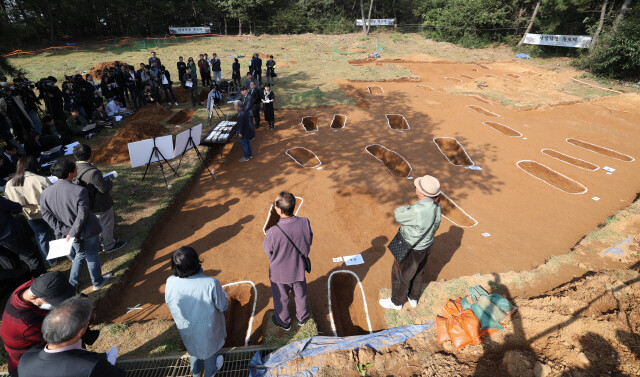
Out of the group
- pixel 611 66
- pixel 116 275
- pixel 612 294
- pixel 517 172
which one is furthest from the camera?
pixel 611 66

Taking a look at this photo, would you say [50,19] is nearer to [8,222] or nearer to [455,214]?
[8,222]

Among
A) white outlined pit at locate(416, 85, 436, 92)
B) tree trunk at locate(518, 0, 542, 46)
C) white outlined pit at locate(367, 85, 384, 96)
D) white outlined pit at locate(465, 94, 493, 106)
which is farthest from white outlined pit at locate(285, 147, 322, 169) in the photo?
tree trunk at locate(518, 0, 542, 46)

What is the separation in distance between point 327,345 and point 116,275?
4132 millimetres

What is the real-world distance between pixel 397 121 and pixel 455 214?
6892 mm

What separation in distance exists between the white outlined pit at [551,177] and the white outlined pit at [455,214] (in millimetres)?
3515

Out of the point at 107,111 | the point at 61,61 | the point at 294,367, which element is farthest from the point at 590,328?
the point at 61,61

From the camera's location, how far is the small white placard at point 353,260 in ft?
20.1

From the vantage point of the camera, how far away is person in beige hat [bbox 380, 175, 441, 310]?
4016 millimetres

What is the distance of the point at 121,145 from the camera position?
9.56 metres

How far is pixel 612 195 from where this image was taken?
8.52 meters

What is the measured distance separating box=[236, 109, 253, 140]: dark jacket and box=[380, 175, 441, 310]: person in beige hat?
6.54 metres

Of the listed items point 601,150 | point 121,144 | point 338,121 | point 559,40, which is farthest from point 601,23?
point 121,144

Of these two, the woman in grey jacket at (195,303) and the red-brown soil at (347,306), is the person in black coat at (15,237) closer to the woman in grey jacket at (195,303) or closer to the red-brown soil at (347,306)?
the woman in grey jacket at (195,303)

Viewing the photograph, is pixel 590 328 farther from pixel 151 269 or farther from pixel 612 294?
pixel 151 269
